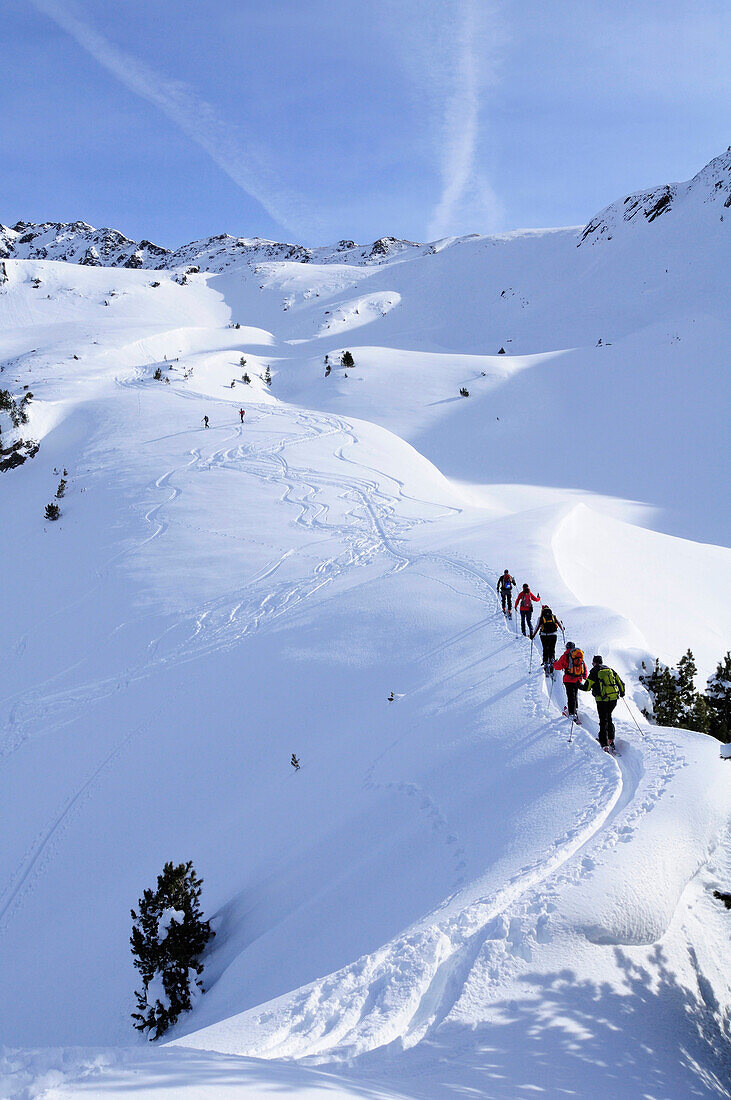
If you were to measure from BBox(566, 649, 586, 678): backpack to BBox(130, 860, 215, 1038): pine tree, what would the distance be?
17.9 feet

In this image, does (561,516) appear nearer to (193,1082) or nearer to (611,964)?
(611,964)

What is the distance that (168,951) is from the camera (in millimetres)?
6262

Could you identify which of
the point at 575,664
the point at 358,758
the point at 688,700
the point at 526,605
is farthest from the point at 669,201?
the point at 358,758

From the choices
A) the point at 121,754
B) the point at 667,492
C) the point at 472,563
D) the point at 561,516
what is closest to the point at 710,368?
the point at 667,492

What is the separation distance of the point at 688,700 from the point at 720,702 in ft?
2.58

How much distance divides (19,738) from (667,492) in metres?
24.8

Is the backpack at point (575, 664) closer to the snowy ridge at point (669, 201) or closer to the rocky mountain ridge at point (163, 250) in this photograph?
the snowy ridge at point (669, 201)

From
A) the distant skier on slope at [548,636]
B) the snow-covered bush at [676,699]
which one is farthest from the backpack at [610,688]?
the snow-covered bush at [676,699]

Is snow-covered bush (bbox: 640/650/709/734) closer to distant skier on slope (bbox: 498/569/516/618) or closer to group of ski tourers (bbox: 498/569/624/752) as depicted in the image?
group of ski tourers (bbox: 498/569/624/752)

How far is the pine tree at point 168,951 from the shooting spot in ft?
19.5

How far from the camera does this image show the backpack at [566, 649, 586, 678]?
7.88 m

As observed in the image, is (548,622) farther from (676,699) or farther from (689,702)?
(689,702)

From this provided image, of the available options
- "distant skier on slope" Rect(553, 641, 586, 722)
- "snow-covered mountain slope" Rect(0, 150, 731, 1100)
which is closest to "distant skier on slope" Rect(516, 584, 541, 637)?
"snow-covered mountain slope" Rect(0, 150, 731, 1100)

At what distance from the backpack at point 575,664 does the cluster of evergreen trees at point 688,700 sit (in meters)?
2.03
